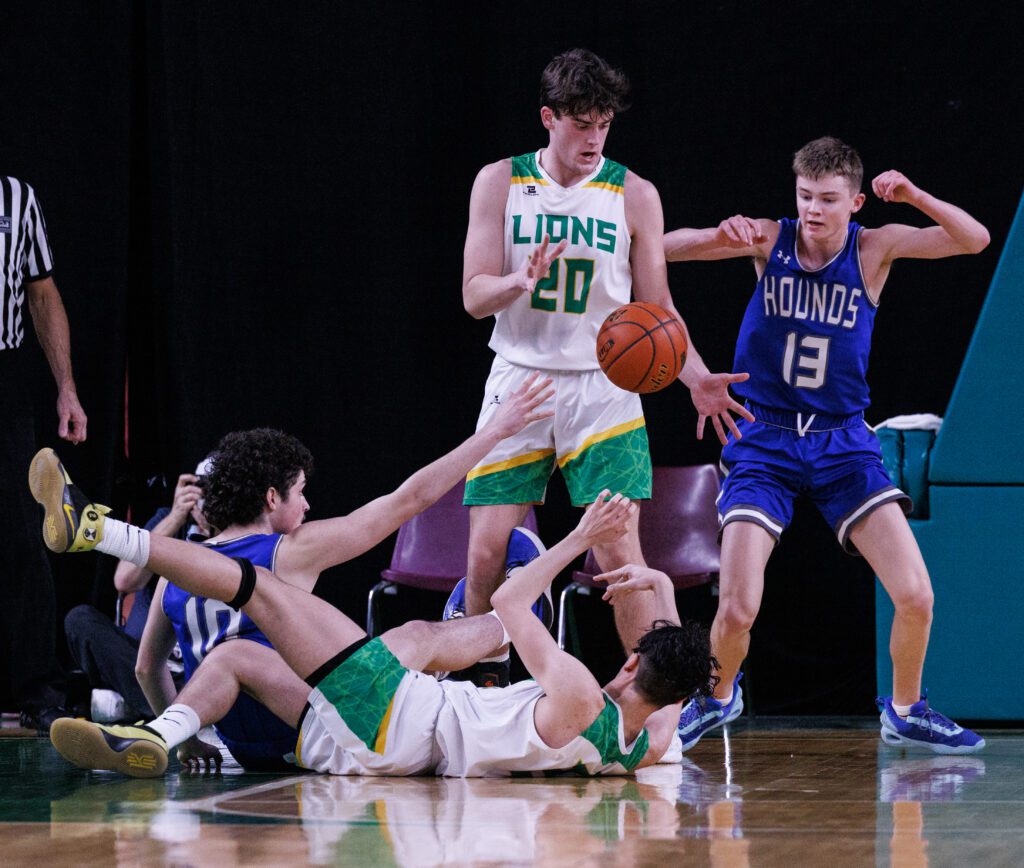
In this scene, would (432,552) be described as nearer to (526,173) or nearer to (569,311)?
(569,311)

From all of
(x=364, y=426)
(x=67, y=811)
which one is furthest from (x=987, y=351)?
(x=67, y=811)

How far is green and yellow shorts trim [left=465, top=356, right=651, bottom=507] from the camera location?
15.3 ft

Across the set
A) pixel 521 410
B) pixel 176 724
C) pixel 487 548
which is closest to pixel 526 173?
pixel 521 410

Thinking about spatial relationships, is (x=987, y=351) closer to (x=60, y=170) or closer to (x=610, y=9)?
(x=610, y=9)

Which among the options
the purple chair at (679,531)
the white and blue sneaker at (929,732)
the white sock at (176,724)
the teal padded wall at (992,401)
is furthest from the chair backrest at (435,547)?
the white sock at (176,724)

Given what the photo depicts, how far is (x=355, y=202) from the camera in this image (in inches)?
265

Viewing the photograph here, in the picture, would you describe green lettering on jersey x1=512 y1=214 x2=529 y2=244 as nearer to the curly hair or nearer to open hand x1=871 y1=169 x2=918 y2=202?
the curly hair

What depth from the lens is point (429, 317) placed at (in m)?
6.66

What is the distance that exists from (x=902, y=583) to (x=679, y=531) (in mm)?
1539

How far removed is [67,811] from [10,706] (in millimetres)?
3145

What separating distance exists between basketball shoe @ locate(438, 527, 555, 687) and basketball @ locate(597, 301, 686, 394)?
0.69 meters

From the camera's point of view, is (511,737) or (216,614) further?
(216,614)

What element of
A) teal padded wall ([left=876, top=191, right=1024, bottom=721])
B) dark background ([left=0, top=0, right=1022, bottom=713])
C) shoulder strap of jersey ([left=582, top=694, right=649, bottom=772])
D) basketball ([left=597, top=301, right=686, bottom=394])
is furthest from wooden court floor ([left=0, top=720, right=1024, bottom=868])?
dark background ([left=0, top=0, right=1022, bottom=713])

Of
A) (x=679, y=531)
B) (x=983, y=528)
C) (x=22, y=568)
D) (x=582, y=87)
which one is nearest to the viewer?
(x=582, y=87)
